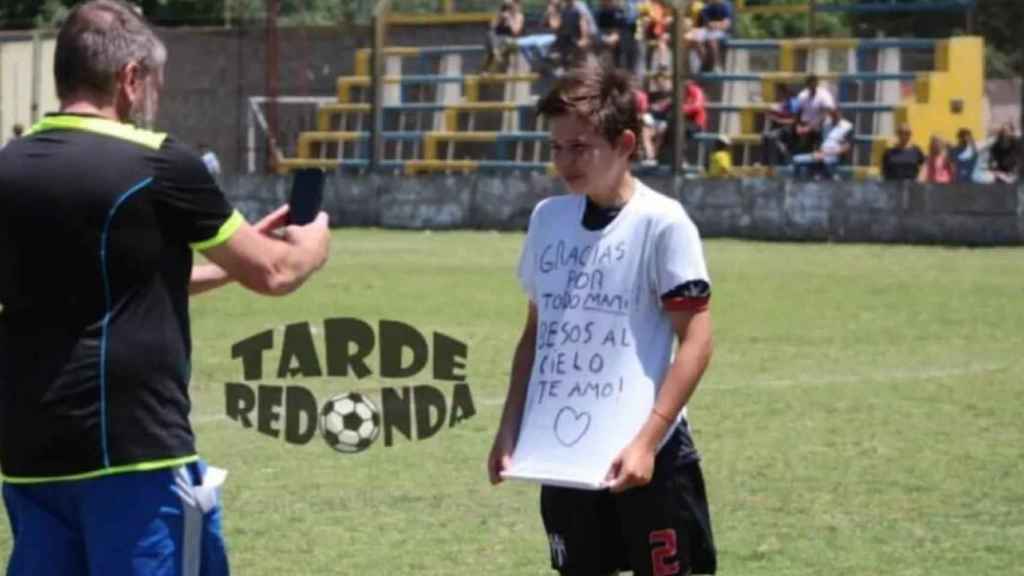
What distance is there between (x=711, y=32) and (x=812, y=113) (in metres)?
3.24

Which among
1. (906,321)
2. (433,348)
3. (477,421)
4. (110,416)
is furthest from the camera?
(906,321)

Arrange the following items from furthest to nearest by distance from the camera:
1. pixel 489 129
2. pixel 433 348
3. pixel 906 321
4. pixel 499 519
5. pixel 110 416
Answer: pixel 489 129 < pixel 906 321 < pixel 433 348 < pixel 499 519 < pixel 110 416

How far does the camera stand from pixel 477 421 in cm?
1241

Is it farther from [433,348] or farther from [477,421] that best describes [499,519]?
[433,348]

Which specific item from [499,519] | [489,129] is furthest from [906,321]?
[489,129]

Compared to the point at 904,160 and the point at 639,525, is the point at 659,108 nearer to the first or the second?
the point at 904,160

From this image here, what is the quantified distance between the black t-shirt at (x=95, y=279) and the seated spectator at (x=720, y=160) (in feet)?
86.2

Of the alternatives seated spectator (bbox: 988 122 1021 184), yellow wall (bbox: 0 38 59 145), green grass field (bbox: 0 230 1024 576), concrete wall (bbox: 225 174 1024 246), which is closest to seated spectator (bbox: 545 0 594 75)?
concrete wall (bbox: 225 174 1024 246)

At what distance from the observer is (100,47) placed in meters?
4.55

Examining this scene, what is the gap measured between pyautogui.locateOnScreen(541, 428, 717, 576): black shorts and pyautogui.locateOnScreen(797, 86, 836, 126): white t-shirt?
25905mm

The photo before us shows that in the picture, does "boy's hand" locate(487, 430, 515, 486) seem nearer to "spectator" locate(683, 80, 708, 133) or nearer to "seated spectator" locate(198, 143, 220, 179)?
"seated spectator" locate(198, 143, 220, 179)

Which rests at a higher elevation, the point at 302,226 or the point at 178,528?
the point at 302,226

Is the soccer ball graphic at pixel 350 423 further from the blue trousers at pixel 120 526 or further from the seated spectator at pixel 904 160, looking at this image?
the seated spectator at pixel 904 160

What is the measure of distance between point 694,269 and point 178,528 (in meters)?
1.34
